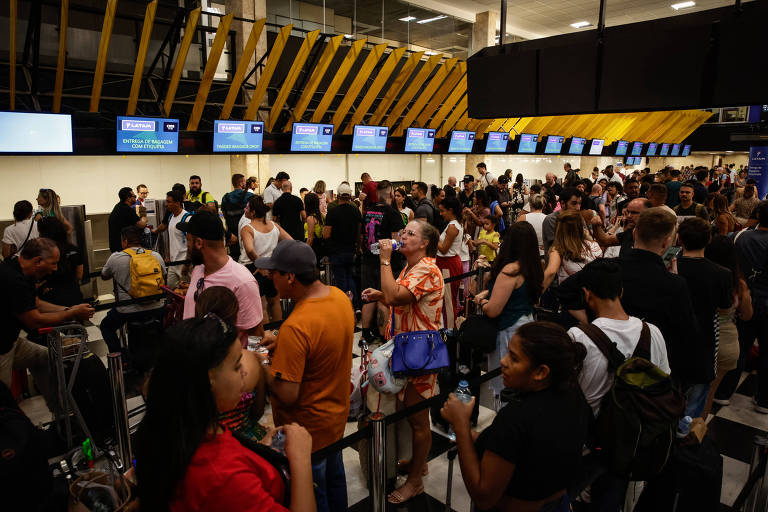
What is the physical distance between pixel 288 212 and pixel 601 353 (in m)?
5.46

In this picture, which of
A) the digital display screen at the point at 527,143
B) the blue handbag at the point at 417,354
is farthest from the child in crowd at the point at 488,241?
the digital display screen at the point at 527,143

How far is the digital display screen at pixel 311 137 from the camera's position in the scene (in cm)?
1042

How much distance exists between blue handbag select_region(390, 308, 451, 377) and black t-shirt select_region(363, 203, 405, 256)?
351 centimetres

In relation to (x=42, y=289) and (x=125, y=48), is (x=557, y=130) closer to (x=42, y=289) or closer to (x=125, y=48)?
(x=125, y=48)

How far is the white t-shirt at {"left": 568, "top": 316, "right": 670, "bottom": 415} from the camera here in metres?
2.29

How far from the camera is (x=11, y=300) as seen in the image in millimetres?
3256

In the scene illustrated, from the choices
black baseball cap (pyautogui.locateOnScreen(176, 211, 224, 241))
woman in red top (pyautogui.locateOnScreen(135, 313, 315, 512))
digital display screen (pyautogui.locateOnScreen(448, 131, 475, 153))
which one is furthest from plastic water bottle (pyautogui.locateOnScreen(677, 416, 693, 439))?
digital display screen (pyautogui.locateOnScreen(448, 131, 475, 153))

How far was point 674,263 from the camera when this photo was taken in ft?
12.4

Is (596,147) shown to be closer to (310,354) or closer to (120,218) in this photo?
(120,218)

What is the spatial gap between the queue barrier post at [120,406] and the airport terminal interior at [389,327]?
2cm

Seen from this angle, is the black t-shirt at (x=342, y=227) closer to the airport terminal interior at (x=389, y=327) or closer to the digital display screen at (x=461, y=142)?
the airport terminal interior at (x=389, y=327)

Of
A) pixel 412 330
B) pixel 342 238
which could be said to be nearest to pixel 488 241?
pixel 342 238

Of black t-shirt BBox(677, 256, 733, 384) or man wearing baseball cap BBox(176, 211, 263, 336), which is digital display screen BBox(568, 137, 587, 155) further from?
man wearing baseball cap BBox(176, 211, 263, 336)

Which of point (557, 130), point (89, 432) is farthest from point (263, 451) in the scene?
point (557, 130)
